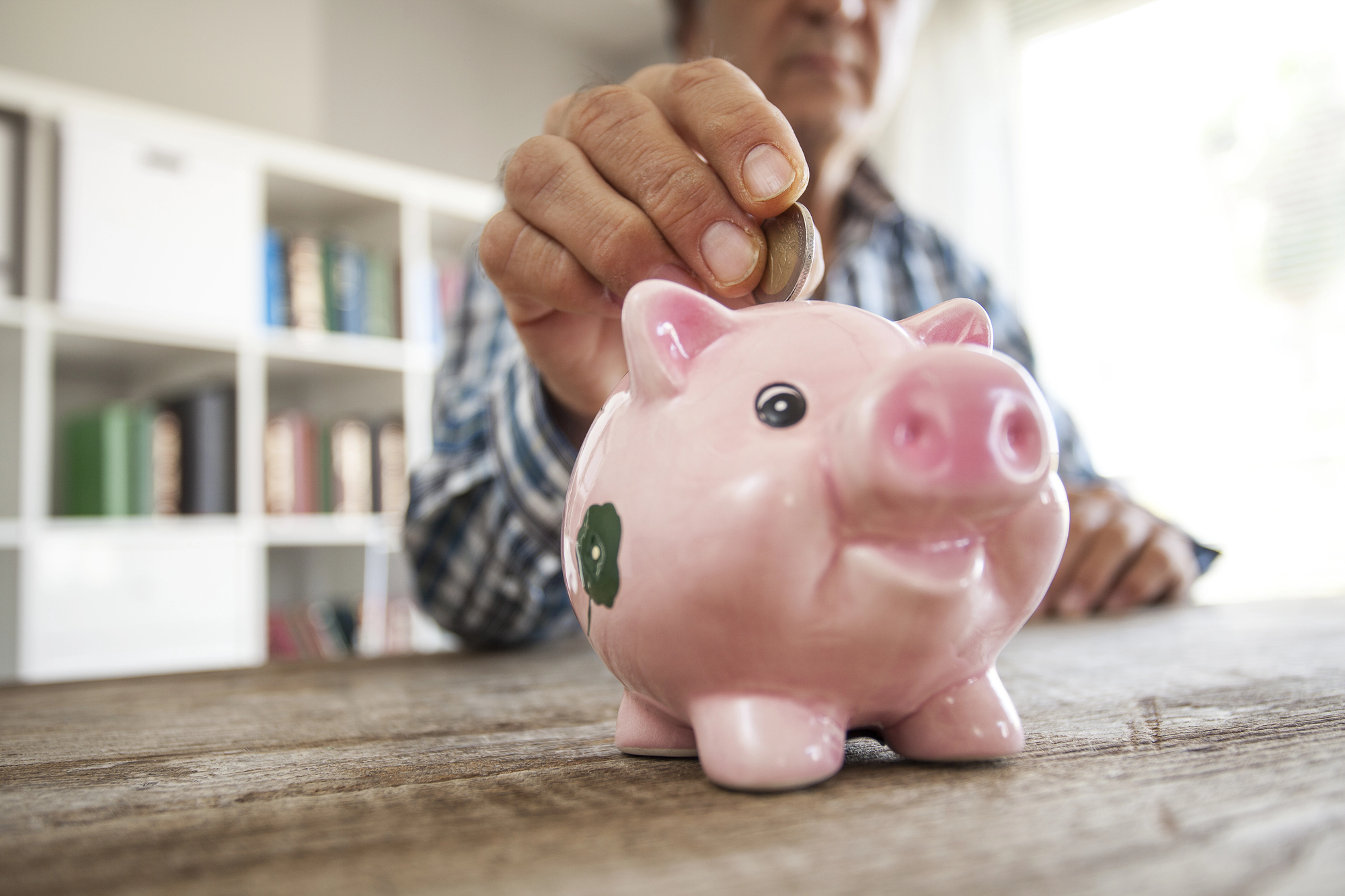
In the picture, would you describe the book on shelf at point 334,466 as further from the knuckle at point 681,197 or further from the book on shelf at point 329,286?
the knuckle at point 681,197

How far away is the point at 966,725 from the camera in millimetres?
381

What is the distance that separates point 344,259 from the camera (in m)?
2.26

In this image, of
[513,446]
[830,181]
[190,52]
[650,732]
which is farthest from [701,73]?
[190,52]

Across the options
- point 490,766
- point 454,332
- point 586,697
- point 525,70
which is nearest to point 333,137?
point 525,70

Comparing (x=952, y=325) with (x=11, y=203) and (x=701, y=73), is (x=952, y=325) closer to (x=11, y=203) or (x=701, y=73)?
(x=701, y=73)

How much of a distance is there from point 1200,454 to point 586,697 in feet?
7.81

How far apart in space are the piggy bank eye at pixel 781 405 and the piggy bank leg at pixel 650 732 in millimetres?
142

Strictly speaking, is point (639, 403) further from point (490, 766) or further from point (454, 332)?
point (454, 332)

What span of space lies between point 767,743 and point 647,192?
0.30 metres

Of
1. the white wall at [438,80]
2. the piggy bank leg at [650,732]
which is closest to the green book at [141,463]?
the white wall at [438,80]

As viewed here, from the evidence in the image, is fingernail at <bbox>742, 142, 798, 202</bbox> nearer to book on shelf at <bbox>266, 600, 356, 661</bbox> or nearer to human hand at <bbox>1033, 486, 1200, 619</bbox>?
human hand at <bbox>1033, 486, 1200, 619</bbox>

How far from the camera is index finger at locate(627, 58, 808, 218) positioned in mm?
474

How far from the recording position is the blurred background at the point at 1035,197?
225cm

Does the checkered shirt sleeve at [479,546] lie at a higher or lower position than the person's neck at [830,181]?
lower
